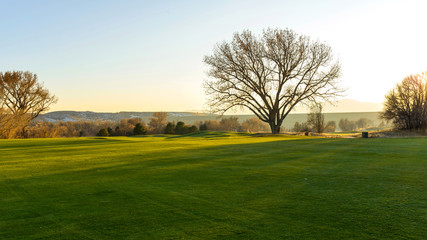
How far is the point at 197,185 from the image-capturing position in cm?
629

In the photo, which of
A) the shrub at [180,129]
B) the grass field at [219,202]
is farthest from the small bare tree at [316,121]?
the grass field at [219,202]

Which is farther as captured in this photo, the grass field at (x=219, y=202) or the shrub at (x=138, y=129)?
the shrub at (x=138, y=129)

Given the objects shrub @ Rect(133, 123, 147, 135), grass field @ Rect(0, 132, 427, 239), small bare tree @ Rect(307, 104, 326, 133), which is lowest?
grass field @ Rect(0, 132, 427, 239)

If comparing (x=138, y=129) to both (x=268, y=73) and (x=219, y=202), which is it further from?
(x=219, y=202)

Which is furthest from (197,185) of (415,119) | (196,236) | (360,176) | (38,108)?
(38,108)

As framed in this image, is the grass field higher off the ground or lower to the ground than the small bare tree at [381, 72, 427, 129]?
lower

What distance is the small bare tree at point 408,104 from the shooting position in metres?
29.4

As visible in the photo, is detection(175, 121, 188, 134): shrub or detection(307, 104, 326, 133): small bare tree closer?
detection(307, 104, 326, 133): small bare tree

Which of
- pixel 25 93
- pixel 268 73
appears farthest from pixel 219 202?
pixel 25 93

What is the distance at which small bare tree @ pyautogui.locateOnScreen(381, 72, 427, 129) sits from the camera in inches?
1158

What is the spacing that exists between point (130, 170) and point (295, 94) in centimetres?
2392

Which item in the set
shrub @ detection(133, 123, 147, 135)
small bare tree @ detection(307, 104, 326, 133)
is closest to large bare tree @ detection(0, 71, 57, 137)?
shrub @ detection(133, 123, 147, 135)

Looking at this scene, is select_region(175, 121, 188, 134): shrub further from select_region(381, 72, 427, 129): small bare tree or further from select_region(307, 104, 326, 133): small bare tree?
select_region(381, 72, 427, 129): small bare tree

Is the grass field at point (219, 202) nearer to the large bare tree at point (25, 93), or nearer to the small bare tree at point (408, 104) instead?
the small bare tree at point (408, 104)
